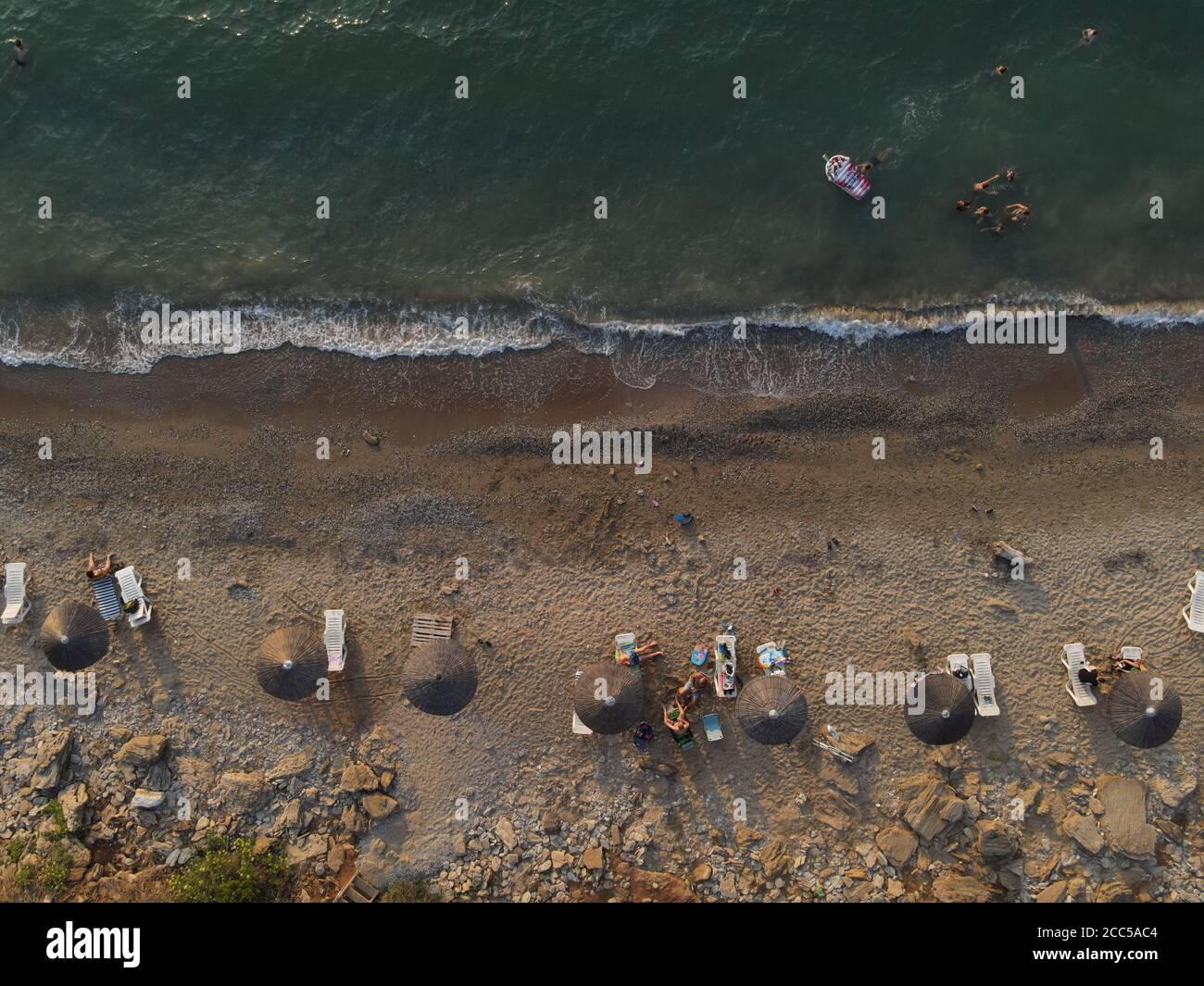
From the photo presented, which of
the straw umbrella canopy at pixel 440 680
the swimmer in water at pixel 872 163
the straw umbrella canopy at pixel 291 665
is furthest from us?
the swimmer in water at pixel 872 163

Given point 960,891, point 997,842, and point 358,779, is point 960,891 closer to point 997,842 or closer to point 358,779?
point 997,842

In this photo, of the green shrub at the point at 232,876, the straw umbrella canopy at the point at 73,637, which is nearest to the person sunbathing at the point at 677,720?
the green shrub at the point at 232,876

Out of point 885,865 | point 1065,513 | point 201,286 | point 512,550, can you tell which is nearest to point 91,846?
Answer: point 512,550

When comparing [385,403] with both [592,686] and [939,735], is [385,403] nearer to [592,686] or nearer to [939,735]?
[592,686]

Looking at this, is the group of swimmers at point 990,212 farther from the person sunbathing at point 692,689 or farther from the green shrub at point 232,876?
the green shrub at point 232,876

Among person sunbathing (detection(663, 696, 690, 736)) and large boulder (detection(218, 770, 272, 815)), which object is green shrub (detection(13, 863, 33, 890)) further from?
person sunbathing (detection(663, 696, 690, 736))

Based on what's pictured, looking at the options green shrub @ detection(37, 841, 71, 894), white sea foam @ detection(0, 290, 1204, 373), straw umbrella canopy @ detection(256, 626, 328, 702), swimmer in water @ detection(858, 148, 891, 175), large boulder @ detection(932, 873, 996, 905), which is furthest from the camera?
swimmer in water @ detection(858, 148, 891, 175)

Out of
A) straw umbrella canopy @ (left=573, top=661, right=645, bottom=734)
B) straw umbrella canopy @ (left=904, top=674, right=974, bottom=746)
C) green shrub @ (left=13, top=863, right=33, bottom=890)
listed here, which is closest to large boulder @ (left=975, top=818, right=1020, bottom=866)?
straw umbrella canopy @ (left=904, top=674, right=974, bottom=746)
